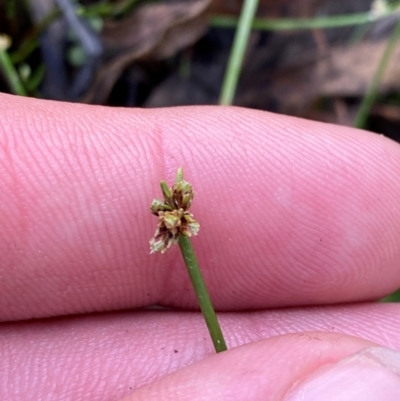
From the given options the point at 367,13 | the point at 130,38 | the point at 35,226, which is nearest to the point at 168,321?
the point at 35,226

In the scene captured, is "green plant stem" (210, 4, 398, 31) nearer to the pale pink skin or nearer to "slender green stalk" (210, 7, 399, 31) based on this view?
"slender green stalk" (210, 7, 399, 31)

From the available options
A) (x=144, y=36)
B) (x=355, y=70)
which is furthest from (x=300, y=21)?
(x=144, y=36)

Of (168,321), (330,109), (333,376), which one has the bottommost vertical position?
(333,376)

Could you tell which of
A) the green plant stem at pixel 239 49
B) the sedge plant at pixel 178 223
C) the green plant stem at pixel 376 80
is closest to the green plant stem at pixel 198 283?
the sedge plant at pixel 178 223

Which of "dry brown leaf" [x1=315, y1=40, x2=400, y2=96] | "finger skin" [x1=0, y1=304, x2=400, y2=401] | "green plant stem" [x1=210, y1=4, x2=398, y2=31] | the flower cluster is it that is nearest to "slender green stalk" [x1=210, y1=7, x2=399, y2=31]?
"green plant stem" [x1=210, y1=4, x2=398, y2=31]

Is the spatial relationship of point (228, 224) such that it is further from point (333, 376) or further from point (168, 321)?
point (333, 376)

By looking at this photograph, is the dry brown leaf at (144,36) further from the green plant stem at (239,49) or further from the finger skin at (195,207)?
the finger skin at (195,207)

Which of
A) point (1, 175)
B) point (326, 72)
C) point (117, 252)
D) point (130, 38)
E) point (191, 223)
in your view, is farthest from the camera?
point (326, 72)
